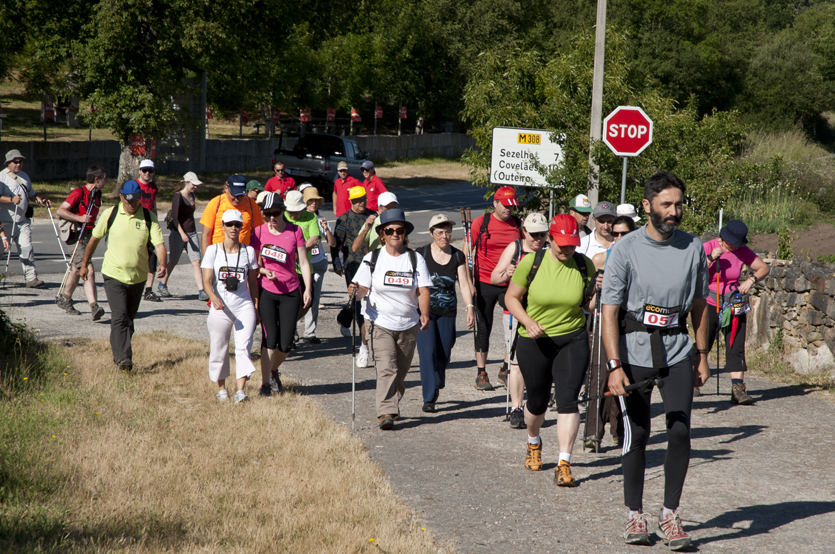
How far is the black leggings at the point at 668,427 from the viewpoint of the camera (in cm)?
483

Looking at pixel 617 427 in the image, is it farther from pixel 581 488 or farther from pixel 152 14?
pixel 152 14

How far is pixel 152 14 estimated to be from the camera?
21766 millimetres

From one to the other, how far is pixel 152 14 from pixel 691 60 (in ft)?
104

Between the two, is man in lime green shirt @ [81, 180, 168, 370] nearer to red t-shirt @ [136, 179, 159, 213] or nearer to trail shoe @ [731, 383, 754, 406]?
red t-shirt @ [136, 179, 159, 213]

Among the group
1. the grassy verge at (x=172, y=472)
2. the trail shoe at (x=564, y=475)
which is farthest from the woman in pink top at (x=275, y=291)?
the trail shoe at (x=564, y=475)

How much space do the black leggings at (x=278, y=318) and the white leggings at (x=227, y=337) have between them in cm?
22

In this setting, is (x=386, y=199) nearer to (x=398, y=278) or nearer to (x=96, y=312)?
(x=398, y=278)

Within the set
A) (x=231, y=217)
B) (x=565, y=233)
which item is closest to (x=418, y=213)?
(x=231, y=217)

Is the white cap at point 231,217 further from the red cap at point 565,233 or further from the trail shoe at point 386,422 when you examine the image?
the red cap at point 565,233

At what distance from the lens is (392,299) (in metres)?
7.27

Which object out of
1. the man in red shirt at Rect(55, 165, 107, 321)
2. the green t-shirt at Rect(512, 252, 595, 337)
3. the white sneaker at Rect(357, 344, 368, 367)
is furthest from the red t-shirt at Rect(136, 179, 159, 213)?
the green t-shirt at Rect(512, 252, 595, 337)

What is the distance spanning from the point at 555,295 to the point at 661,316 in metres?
1.16

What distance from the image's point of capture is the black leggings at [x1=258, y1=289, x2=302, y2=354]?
315 inches

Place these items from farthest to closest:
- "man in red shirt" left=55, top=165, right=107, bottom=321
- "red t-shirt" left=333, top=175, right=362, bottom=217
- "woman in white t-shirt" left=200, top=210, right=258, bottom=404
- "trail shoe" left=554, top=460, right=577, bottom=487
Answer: "red t-shirt" left=333, top=175, right=362, bottom=217 → "man in red shirt" left=55, top=165, right=107, bottom=321 → "woman in white t-shirt" left=200, top=210, right=258, bottom=404 → "trail shoe" left=554, top=460, right=577, bottom=487
